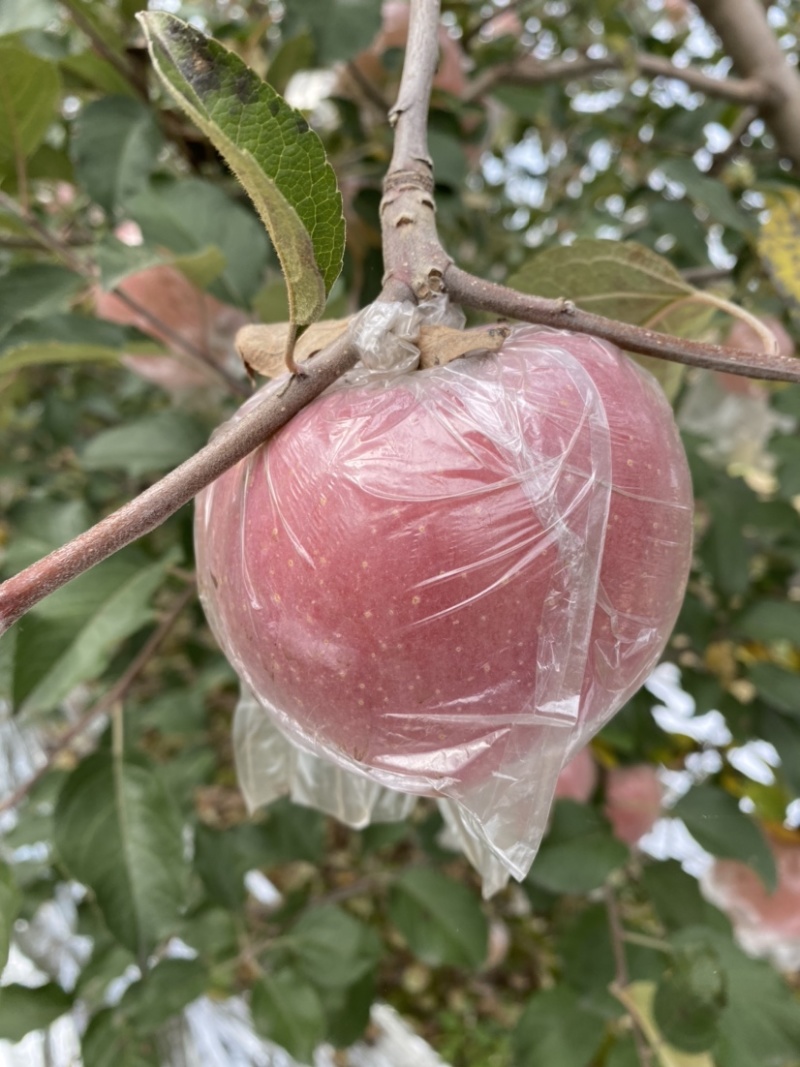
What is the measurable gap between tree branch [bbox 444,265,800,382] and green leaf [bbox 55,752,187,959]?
0.46 meters

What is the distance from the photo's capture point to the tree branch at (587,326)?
0.29 metres

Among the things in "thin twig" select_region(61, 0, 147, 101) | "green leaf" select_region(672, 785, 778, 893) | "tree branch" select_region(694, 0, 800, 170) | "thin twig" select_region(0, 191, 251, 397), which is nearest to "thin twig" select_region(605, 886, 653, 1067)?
"green leaf" select_region(672, 785, 778, 893)

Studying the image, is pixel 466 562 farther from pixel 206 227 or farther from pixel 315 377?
pixel 206 227

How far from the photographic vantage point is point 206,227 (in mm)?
633

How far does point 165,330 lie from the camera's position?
0.64 meters

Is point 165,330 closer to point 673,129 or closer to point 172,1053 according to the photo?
point 673,129

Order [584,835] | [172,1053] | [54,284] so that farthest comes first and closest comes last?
[172,1053] → [584,835] → [54,284]

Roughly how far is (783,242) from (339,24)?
0.39 meters

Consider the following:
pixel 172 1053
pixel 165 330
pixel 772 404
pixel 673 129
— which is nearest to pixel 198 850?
pixel 172 1053

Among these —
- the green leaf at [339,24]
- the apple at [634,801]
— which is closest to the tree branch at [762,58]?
the green leaf at [339,24]

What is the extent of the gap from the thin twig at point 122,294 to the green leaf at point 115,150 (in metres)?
0.06

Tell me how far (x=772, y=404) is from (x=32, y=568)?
75 centimetres

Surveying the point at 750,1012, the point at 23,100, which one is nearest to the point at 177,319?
the point at 23,100

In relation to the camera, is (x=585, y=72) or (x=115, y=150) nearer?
(x=115, y=150)
